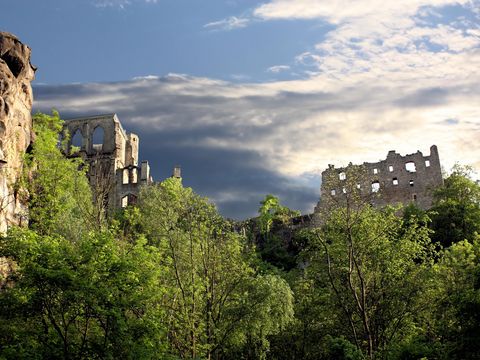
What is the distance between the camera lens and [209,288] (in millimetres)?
32094

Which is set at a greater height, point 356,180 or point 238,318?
point 356,180

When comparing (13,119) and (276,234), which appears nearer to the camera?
(13,119)

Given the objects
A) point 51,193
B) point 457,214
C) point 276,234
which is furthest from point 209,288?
point 276,234

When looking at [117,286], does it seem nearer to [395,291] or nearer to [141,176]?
[395,291]

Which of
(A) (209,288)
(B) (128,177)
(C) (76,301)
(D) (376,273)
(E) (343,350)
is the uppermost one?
(B) (128,177)

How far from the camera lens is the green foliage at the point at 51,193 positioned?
125 ft

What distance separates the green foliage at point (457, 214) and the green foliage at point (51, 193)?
28243 mm

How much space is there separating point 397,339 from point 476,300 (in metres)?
9.89

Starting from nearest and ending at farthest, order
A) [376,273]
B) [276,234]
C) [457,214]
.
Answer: [376,273], [457,214], [276,234]

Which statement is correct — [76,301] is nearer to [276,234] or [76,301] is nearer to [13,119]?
[13,119]

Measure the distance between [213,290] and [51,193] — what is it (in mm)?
14553

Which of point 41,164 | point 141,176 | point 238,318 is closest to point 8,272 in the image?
point 238,318

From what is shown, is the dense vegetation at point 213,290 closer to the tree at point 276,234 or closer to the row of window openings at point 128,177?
the tree at point 276,234

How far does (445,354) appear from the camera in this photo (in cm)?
2233
